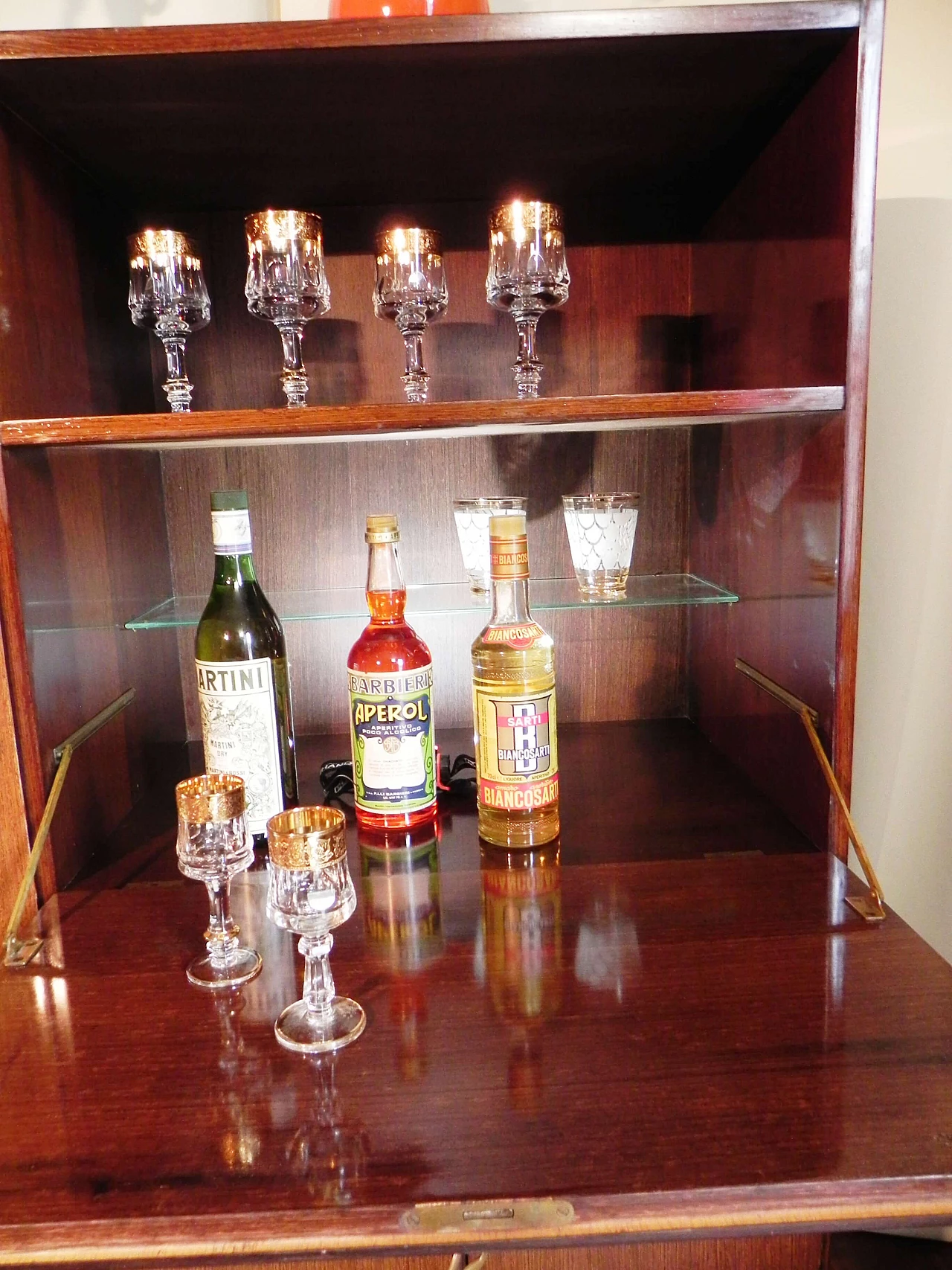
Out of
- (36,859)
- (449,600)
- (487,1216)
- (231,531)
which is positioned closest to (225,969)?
(36,859)

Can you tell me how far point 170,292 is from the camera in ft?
2.87

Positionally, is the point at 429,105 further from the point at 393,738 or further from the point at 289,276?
the point at 393,738

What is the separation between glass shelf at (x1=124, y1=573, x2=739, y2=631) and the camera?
0.97 meters

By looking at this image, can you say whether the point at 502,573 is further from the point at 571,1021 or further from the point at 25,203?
the point at 25,203

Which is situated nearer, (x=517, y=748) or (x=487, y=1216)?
(x=487, y=1216)

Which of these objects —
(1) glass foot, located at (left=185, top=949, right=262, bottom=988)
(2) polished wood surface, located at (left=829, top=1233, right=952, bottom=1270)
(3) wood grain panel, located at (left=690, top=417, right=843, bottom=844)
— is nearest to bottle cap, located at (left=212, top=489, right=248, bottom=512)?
(1) glass foot, located at (left=185, top=949, right=262, bottom=988)

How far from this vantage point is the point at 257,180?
993 mm

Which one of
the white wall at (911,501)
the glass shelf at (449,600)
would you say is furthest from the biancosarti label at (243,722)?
the white wall at (911,501)

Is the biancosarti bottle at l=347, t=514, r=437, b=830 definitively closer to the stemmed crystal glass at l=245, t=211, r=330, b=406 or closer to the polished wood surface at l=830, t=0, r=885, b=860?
the stemmed crystal glass at l=245, t=211, r=330, b=406

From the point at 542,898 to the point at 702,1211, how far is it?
341 millimetres

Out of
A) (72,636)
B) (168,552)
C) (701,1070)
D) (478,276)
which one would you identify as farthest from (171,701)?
(701,1070)

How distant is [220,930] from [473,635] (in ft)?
1.93

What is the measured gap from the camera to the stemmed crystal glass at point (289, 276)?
85cm

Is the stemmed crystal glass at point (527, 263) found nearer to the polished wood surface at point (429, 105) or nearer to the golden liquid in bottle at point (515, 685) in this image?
the polished wood surface at point (429, 105)
